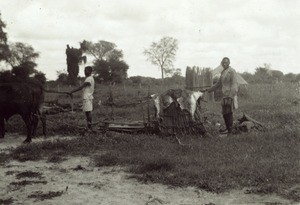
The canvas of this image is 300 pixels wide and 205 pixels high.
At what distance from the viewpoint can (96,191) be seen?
6016 millimetres

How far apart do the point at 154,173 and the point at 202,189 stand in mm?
1071

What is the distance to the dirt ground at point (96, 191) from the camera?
550 cm

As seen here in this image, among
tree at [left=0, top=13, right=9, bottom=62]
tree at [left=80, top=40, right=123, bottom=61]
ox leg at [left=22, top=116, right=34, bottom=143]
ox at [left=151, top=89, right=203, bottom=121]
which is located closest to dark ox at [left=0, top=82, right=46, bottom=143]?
ox leg at [left=22, top=116, right=34, bottom=143]

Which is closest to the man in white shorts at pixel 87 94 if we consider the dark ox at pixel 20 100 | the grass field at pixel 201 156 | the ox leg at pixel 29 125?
the grass field at pixel 201 156

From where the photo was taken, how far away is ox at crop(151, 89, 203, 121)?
10.2 m

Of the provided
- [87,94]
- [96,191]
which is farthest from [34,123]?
[96,191]

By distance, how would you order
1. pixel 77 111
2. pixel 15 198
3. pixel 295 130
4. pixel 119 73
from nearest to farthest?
pixel 15 198 < pixel 295 130 < pixel 77 111 < pixel 119 73

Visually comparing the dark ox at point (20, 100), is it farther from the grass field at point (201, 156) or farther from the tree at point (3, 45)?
the tree at point (3, 45)

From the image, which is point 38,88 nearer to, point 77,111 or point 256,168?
point 256,168

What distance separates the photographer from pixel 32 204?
5.43 meters

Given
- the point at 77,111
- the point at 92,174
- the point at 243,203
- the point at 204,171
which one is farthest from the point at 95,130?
the point at 77,111

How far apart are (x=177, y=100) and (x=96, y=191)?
4.74 metres

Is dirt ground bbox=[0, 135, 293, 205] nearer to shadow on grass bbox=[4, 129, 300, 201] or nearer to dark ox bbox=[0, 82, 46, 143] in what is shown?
shadow on grass bbox=[4, 129, 300, 201]

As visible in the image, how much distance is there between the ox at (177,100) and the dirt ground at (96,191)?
328cm
